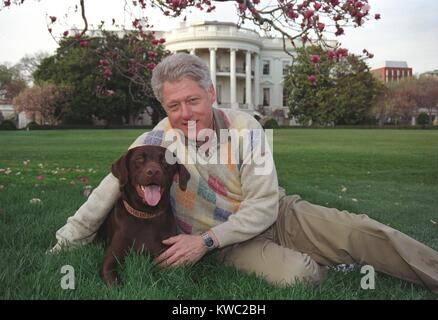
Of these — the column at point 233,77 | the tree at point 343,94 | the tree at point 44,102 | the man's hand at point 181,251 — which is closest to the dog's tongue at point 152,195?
the man's hand at point 181,251

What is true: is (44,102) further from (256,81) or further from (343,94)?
(256,81)

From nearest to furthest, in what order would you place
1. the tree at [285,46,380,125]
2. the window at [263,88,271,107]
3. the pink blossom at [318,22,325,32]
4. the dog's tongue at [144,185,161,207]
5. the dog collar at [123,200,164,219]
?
the dog's tongue at [144,185,161,207] → the dog collar at [123,200,164,219] → the pink blossom at [318,22,325,32] → the tree at [285,46,380,125] → the window at [263,88,271,107]

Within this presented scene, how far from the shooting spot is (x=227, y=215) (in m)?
3.13

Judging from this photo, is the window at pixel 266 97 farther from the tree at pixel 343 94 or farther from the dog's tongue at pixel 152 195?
the dog's tongue at pixel 152 195

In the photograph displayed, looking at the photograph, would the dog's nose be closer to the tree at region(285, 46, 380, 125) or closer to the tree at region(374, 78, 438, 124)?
the tree at region(285, 46, 380, 125)

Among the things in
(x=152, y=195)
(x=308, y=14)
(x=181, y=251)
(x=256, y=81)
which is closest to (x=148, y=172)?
(x=152, y=195)

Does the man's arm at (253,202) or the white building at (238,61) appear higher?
the white building at (238,61)

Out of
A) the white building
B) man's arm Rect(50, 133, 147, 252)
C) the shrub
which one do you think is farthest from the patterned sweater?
the white building

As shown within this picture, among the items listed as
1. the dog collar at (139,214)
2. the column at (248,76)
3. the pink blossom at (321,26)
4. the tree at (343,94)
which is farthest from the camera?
the column at (248,76)

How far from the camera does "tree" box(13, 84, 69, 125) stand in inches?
1586

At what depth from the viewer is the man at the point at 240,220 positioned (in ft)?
9.41

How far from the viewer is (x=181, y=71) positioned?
114 inches

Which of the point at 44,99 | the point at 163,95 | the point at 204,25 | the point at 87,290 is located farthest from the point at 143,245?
the point at 204,25

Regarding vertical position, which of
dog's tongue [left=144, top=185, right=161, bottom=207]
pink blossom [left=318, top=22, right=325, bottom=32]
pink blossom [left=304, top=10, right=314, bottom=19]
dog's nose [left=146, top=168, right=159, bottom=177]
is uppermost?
pink blossom [left=304, top=10, right=314, bottom=19]
